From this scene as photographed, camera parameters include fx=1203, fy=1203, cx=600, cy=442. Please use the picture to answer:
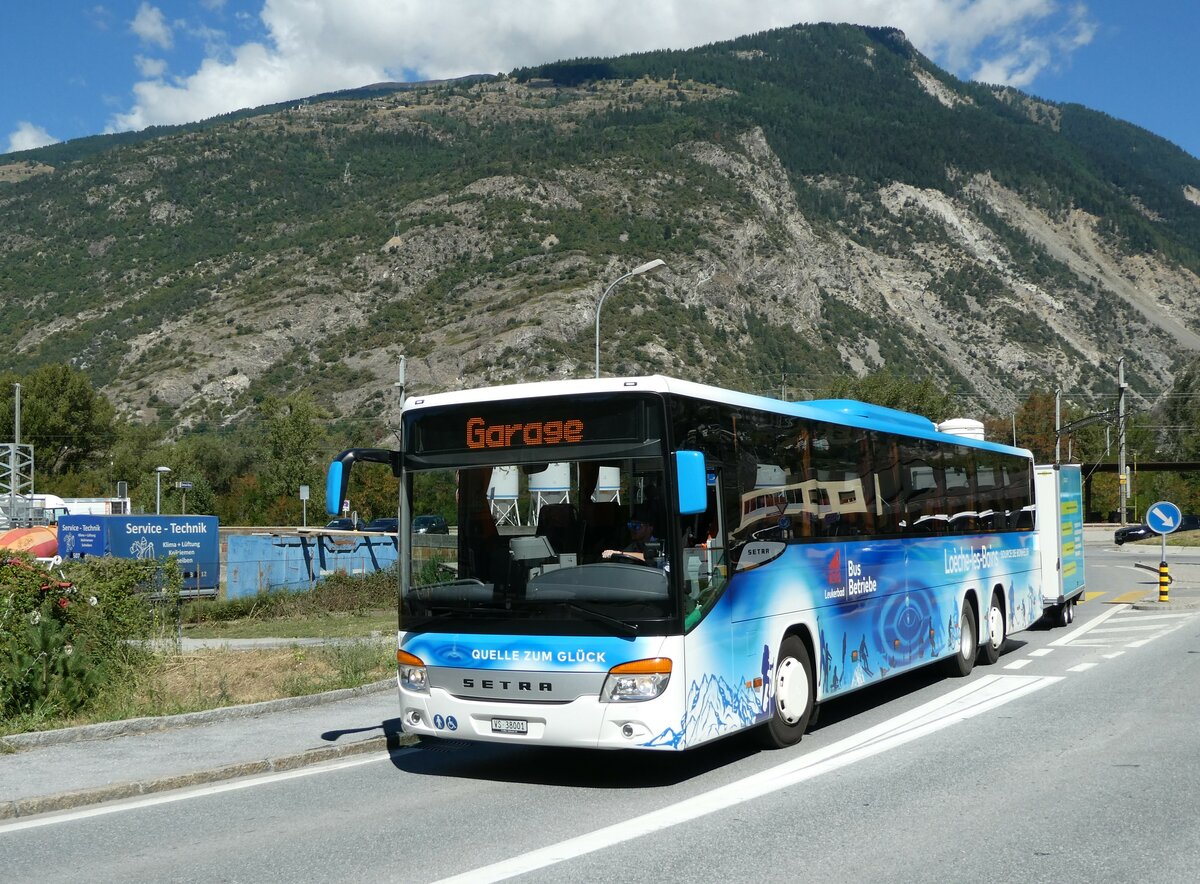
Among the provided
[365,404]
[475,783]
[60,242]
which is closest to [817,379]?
[365,404]

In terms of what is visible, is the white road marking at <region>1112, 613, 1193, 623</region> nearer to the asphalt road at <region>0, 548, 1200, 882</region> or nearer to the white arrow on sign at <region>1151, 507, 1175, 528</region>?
the white arrow on sign at <region>1151, 507, 1175, 528</region>

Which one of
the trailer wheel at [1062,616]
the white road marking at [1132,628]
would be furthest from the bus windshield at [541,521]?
the trailer wheel at [1062,616]

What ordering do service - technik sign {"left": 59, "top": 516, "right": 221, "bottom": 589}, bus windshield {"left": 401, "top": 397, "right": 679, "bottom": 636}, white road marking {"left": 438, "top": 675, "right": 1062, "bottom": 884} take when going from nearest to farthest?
white road marking {"left": 438, "top": 675, "right": 1062, "bottom": 884}
bus windshield {"left": 401, "top": 397, "right": 679, "bottom": 636}
service - technik sign {"left": 59, "top": 516, "right": 221, "bottom": 589}

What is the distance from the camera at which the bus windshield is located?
8.25 m

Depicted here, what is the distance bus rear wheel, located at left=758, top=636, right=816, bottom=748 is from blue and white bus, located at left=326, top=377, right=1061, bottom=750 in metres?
0.02

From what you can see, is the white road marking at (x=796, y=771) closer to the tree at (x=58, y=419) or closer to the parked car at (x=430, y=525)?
the parked car at (x=430, y=525)

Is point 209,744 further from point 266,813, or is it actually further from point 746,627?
point 746,627

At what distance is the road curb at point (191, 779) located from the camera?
802cm

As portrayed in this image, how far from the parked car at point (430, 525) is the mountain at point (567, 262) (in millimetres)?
74497

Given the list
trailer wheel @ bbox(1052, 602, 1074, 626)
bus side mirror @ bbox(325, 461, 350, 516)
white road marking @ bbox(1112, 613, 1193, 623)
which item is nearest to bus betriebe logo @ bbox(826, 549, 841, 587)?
bus side mirror @ bbox(325, 461, 350, 516)

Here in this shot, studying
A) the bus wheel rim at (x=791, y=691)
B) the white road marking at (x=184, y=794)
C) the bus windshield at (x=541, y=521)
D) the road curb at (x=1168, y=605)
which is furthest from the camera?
the road curb at (x=1168, y=605)

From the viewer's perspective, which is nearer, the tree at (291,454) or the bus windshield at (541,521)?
the bus windshield at (541,521)

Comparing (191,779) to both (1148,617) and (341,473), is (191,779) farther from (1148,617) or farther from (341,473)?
(1148,617)

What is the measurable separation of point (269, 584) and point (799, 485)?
2198 cm
